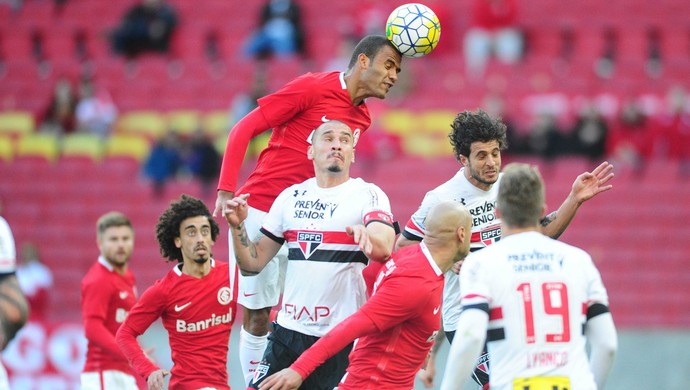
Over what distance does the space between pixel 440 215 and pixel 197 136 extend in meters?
11.1

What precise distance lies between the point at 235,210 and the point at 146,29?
13451 millimetres

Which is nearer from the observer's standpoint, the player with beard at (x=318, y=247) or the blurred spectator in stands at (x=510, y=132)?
the player with beard at (x=318, y=247)

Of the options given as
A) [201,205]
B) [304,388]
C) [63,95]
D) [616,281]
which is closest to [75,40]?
[63,95]

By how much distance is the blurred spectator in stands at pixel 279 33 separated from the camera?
61.0 ft

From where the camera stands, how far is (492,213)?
25.0 ft

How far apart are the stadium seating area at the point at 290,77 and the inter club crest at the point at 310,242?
28.8ft

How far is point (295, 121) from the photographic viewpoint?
7.65 m

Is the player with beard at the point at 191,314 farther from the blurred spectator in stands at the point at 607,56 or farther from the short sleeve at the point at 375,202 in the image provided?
the blurred spectator in stands at the point at 607,56

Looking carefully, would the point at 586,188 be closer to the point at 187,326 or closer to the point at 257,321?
the point at 257,321

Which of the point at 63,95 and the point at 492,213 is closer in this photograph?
the point at 492,213

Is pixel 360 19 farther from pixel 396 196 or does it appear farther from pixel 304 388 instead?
pixel 304 388

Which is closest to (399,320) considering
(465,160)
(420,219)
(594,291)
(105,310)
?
(594,291)

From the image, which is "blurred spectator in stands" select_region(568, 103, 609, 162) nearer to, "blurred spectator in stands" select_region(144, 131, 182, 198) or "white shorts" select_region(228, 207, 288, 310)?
"blurred spectator in stands" select_region(144, 131, 182, 198)

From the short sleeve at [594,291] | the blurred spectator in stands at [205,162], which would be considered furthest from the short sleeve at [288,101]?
the blurred spectator in stands at [205,162]
